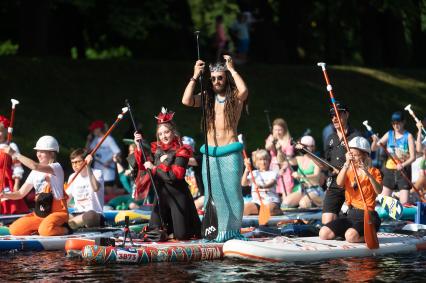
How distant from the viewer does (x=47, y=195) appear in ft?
47.6

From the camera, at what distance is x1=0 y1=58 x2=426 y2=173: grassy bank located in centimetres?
2531

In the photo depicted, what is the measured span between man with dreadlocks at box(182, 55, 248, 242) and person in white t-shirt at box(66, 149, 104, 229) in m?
2.61

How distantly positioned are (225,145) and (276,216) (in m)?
3.68

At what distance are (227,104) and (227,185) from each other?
0.88m

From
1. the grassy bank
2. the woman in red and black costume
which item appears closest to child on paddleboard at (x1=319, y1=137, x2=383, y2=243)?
the woman in red and black costume

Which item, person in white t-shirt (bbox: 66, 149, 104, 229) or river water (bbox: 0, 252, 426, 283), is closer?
river water (bbox: 0, 252, 426, 283)

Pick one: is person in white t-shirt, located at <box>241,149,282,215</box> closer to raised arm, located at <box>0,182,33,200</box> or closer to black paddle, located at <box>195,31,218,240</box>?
black paddle, located at <box>195,31,218,240</box>

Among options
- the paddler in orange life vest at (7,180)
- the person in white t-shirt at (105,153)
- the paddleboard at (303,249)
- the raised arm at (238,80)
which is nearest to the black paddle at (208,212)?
the raised arm at (238,80)

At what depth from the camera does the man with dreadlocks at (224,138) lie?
13414mm

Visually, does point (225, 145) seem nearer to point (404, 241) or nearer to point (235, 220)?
point (235, 220)

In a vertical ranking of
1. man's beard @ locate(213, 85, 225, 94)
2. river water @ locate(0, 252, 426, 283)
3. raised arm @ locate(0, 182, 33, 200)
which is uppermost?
man's beard @ locate(213, 85, 225, 94)

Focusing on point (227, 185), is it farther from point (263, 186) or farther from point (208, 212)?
point (263, 186)

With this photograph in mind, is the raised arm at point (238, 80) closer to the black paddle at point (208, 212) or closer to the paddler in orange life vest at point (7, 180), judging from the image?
the black paddle at point (208, 212)

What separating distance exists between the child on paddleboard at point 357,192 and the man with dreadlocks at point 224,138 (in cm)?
110
